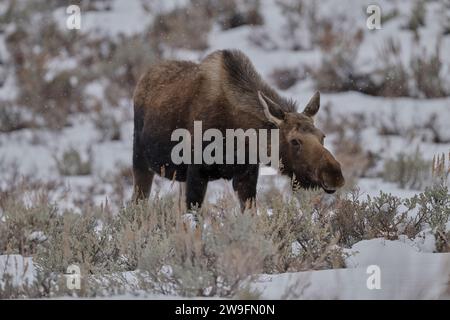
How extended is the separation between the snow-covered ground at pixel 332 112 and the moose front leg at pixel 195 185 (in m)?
0.60

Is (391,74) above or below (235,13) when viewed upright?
below

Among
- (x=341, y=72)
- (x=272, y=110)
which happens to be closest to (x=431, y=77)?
(x=341, y=72)

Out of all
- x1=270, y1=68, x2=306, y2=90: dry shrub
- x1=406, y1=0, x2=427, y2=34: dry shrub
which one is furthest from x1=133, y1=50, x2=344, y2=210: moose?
x1=406, y1=0, x2=427, y2=34: dry shrub

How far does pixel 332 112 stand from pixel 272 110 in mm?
5896

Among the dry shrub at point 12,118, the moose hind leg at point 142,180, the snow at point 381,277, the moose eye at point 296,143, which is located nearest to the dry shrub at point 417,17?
the dry shrub at point 12,118

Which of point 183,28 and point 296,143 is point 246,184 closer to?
point 296,143

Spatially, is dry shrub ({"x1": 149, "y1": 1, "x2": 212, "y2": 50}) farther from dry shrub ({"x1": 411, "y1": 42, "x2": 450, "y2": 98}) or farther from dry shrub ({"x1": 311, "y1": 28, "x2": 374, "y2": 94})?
dry shrub ({"x1": 411, "y1": 42, "x2": 450, "y2": 98})

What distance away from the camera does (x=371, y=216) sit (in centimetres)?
A: 615

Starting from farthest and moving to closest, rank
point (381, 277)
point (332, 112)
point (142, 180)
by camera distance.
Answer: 1. point (332, 112)
2. point (142, 180)
3. point (381, 277)

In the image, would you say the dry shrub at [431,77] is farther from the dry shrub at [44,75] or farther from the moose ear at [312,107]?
the moose ear at [312,107]

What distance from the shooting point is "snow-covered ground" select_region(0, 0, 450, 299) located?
533 centimetres

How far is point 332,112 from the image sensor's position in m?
12.0

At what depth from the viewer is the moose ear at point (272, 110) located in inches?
245
